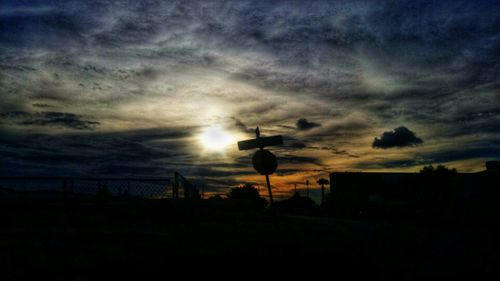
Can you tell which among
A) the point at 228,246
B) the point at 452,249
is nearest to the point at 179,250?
the point at 228,246

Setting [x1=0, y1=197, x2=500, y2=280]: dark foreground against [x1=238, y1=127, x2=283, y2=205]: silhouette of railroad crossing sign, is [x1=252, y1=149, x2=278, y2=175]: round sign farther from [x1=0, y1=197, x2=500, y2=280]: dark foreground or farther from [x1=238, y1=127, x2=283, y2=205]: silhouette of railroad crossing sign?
[x1=0, y1=197, x2=500, y2=280]: dark foreground

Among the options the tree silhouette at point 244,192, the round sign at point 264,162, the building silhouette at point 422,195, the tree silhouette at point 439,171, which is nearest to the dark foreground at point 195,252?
the round sign at point 264,162

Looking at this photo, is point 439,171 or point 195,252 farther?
point 439,171

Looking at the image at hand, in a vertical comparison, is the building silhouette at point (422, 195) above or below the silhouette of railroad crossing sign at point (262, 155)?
below

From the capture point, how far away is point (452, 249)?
8.15m

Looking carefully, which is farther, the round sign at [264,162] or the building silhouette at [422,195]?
the building silhouette at [422,195]

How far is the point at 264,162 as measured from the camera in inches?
444

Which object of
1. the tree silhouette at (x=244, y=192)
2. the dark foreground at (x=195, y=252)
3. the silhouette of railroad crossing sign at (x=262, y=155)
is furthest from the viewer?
the tree silhouette at (x=244, y=192)

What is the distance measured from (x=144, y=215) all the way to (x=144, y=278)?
381 inches

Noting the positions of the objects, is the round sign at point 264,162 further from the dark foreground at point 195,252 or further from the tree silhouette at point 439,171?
the tree silhouette at point 439,171

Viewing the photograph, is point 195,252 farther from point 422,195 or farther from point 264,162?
point 422,195

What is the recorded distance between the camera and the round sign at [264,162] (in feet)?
37.0

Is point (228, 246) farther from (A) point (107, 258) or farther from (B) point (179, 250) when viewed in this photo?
(A) point (107, 258)

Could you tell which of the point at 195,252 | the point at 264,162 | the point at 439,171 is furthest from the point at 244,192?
the point at 195,252
